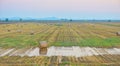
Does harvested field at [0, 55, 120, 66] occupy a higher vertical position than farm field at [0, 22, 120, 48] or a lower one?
higher

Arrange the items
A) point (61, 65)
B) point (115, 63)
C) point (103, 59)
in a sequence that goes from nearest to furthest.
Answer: point (61, 65), point (115, 63), point (103, 59)

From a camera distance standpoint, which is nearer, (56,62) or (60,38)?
(56,62)

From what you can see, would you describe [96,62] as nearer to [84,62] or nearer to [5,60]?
[84,62]

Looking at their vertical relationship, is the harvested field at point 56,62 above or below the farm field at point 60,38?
above

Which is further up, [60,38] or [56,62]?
[56,62]

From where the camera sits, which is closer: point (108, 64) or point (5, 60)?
point (108, 64)

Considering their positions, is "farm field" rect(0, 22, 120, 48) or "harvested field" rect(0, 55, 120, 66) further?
"farm field" rect(0, 22, 120, 48)

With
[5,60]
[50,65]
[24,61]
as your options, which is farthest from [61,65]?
[5,60]

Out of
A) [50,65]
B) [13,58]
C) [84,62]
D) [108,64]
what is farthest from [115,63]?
[13,58]

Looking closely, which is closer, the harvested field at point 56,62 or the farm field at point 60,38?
the harvested field at point 56,62

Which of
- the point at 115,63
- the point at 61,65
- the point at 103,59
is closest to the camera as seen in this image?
the point at 61,65
